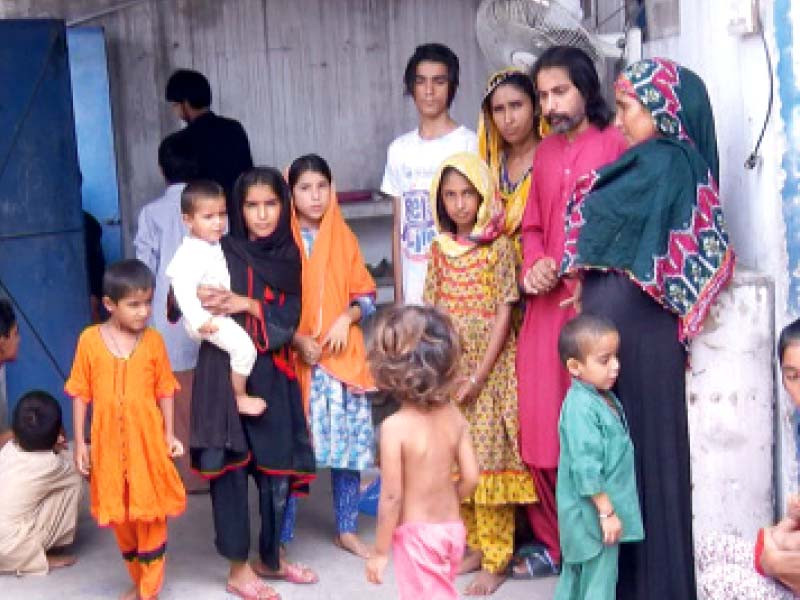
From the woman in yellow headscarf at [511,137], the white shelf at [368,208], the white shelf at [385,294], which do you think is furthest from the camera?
the white shelf at [385,294]

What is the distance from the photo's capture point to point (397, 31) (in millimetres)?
7215

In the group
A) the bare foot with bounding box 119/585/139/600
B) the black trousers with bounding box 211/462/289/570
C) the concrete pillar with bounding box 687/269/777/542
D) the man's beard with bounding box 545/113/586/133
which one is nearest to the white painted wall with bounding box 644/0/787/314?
the concrete pillar with bounding box 687/269/777/542

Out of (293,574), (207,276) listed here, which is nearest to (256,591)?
(293,574)

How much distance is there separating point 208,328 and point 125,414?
1.30 ft

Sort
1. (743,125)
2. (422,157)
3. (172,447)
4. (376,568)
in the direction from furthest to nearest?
(422,157) → (172,447) → (743,125) → (376,568)

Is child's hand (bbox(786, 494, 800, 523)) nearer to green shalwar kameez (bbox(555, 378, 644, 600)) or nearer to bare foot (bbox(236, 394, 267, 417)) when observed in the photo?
green shalwar kameez (bbox(555, 378, 644, 600))

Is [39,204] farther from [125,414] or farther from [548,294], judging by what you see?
[548,294]

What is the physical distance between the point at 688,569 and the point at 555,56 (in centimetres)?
169

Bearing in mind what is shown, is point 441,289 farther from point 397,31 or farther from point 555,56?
point 397,31

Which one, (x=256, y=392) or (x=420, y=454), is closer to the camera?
(x=420, y=454)

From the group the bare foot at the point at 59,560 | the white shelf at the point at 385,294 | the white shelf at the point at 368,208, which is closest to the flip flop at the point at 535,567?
the bare foot at the point at 59,560

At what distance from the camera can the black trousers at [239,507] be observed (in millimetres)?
4445

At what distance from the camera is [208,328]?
430 cm

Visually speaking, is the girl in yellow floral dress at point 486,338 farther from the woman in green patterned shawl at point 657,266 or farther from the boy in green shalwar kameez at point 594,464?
the boy in green shalwar kameez at point 594,464
